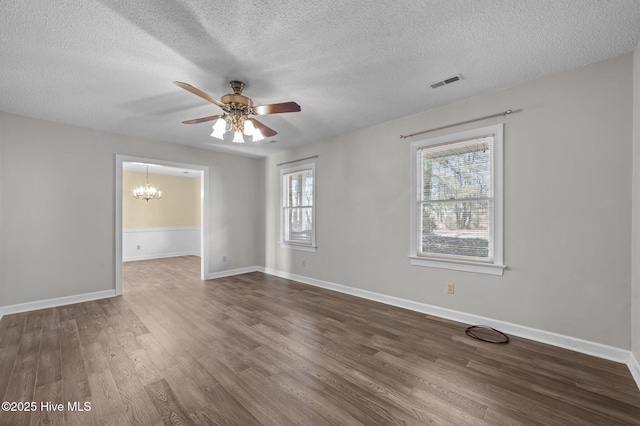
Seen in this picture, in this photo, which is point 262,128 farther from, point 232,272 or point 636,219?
point 232,272

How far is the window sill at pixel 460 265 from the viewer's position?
284 cm

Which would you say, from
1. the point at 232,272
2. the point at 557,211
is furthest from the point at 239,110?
the point at 232,272

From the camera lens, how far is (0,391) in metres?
1.84

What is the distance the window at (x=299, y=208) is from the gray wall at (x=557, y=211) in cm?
170

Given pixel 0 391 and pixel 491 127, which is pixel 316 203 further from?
pixel 0 391

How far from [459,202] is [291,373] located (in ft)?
8.39

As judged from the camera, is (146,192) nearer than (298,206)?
No

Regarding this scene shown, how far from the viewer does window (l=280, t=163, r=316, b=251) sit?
4.93m

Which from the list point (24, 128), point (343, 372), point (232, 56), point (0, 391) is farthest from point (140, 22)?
point (24, 128)

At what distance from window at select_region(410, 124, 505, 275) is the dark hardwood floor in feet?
2.62

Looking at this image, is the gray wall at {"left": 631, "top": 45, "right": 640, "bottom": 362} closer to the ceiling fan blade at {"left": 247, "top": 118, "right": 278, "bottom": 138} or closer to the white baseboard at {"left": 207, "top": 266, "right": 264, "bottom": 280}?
the ceiling fan blade at {"left": 247, "top": 118, "right": 278, "bottom": 138}

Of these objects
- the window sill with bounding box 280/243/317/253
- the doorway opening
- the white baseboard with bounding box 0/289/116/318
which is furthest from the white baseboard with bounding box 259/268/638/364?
the white baseboard with bounding box 0/289/116/318

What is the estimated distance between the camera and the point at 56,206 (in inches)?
148

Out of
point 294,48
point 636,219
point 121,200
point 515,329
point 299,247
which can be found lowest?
point 515,329
